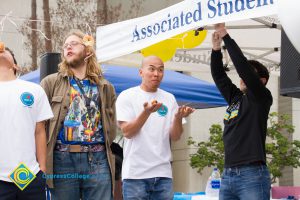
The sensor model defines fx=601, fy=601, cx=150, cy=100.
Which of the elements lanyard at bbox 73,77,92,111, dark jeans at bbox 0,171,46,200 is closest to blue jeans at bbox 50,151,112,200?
dark jeans at bbox 0,171,46,200

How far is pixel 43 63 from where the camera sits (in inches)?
230

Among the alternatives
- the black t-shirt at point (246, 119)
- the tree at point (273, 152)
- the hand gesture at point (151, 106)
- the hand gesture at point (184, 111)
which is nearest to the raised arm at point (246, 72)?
the black t-shirt at point (246, 119)

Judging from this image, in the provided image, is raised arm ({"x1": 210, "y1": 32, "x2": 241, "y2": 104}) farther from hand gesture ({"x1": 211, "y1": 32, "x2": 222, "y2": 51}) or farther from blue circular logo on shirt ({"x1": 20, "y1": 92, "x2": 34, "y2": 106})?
blue circular logo on shirt ({"x1": 20, "y1": 92, "x2": 34, "y2": 106})

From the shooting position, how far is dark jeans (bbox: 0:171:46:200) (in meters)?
3.53

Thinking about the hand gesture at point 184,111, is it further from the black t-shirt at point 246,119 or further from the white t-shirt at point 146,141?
the black t-shirt at point 246,119

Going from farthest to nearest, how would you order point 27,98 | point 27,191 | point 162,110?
1. point 162,110
2. point 27,98
3. point 27,191

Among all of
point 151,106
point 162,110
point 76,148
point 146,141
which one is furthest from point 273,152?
point 76,148

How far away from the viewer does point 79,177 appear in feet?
12.5

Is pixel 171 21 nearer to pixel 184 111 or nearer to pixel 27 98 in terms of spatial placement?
pixel 184 111

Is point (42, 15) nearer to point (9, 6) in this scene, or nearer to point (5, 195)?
point (9, 6)

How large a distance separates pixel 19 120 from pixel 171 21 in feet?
5.00

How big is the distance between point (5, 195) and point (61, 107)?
2.25ft

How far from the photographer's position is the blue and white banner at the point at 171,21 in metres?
3.91

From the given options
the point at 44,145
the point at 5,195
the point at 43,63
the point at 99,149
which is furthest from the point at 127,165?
the point at 43,63
